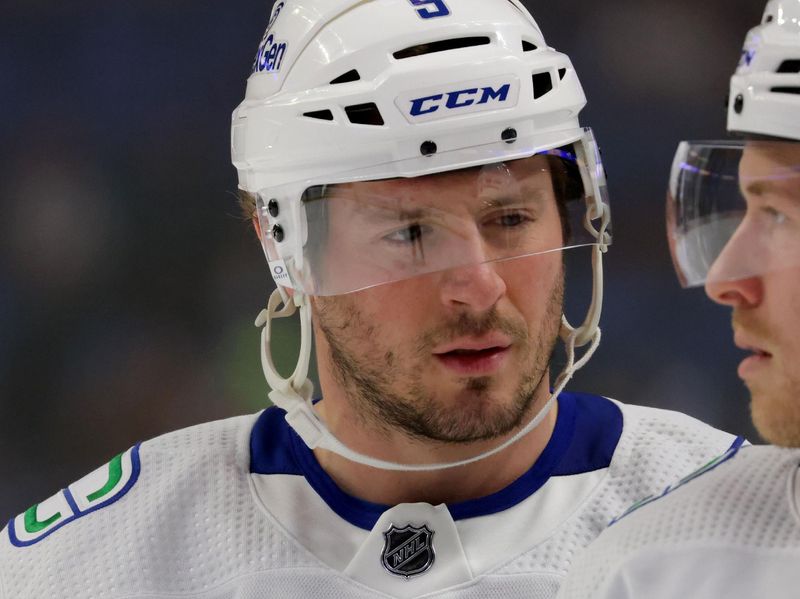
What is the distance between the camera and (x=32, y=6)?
2.75m

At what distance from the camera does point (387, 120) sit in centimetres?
161

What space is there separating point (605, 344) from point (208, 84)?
107 centimetres

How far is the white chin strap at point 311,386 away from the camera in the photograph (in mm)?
1717

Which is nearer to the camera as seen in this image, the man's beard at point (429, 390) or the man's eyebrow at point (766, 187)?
the man's eyebrow at point (766, 187)

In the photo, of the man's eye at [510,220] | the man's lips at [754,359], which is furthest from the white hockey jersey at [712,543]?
the man's eye at [510,220]

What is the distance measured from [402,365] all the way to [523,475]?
0.89 ft

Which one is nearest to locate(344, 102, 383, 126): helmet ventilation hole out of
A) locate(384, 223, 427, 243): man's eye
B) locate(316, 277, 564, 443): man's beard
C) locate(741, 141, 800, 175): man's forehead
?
locate(384, 223, 427, 243): man's eye

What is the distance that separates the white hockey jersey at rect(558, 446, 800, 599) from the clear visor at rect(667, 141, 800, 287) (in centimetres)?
22

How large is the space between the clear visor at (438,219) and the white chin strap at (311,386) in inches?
2.3

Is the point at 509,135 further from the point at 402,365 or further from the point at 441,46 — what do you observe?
the point at 402,365

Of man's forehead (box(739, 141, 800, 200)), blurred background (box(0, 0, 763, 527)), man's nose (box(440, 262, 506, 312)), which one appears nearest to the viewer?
man's forehead (box(739, 141, 800, 200))

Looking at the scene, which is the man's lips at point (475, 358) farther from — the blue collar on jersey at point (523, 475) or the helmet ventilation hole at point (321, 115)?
the helmet ventilation hole at point (321, 115)

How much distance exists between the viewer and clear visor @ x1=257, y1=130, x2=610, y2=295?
1.61m

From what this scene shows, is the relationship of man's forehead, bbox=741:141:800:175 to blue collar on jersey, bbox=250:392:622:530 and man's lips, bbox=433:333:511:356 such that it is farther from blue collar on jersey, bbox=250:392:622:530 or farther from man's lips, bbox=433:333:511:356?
blue collar on jersey, bbox=250:392:622:530
